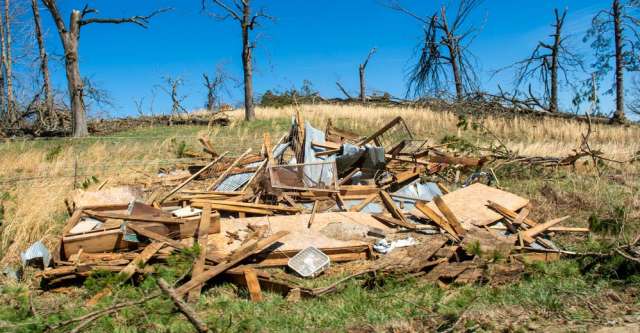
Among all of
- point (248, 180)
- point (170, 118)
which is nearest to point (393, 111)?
point (170, 118)

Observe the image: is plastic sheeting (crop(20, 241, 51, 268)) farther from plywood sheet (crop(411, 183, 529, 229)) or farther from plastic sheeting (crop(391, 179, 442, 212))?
plastic sheeting (crop(391, 179, 442, 212))

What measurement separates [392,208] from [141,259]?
3.30 m

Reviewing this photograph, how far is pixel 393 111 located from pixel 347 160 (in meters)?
12.7

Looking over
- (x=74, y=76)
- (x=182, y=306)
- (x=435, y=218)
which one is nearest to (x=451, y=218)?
(x=435, y=218)

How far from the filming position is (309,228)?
586cm

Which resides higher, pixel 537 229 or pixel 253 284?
pixel 537 229

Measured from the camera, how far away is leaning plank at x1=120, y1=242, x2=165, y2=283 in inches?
173

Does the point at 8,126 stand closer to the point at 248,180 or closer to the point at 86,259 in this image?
Result: the point at 248,180

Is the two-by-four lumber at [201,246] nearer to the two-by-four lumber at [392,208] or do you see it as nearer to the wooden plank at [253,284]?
the wooden plank at [253,284]

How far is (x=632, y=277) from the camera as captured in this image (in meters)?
4.28

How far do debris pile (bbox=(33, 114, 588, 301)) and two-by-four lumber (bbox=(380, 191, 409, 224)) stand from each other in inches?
0.7

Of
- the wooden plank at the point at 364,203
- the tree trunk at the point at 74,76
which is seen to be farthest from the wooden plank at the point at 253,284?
the tree trunk at the point at 74,76

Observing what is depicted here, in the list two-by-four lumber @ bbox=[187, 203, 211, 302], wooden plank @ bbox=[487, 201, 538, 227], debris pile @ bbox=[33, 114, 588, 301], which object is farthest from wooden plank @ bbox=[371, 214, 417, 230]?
two-by-four lumber @ bbox=[187, 203, 211, 302]

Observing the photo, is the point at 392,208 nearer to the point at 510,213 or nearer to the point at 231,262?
the point at 510,213
